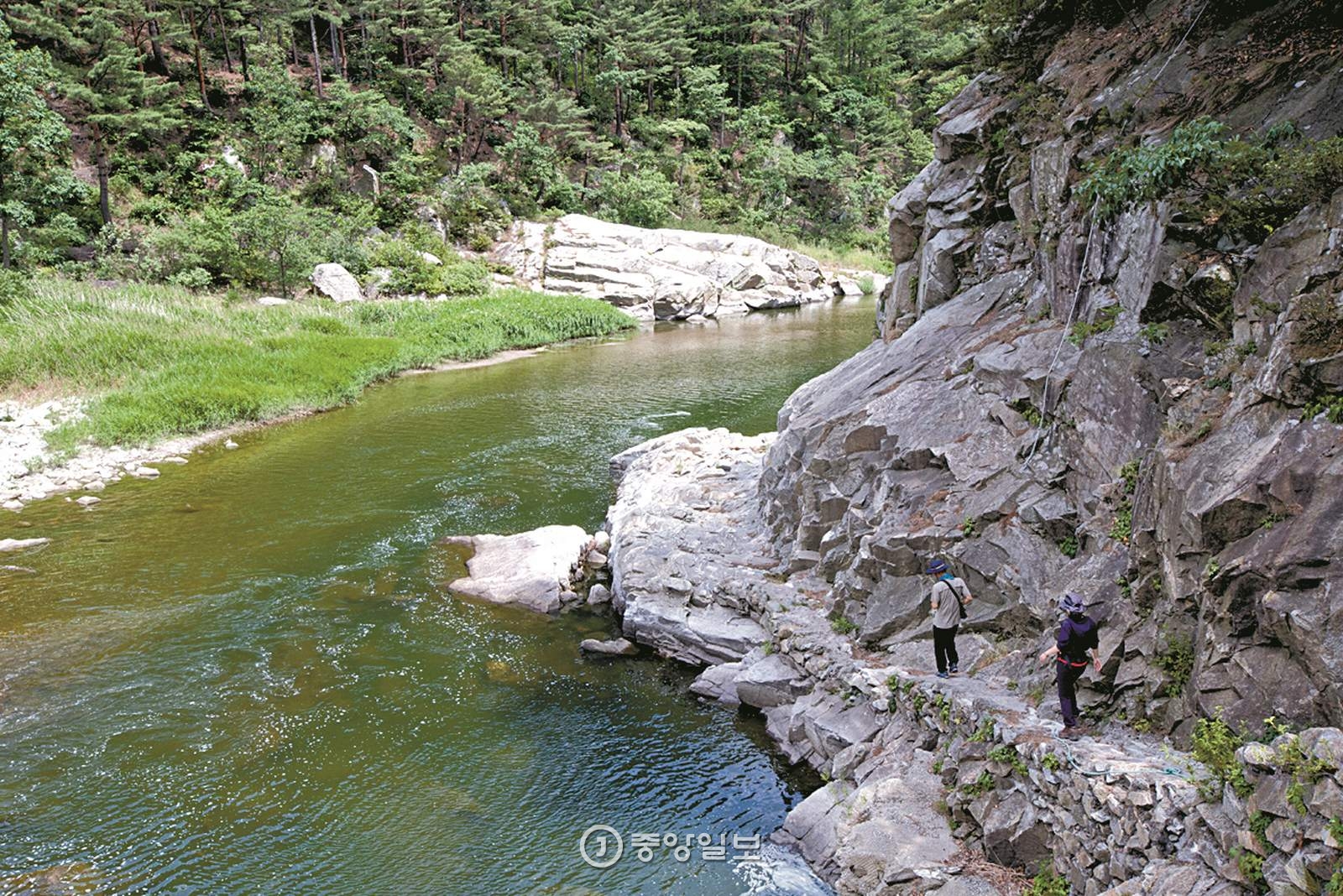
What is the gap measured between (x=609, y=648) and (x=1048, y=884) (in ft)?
29.4

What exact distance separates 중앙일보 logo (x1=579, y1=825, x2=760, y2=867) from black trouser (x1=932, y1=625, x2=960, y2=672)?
3.37 m

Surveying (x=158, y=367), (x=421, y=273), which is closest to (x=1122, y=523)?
(x=158, y=367)

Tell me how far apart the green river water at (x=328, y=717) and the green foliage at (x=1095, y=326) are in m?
7.62

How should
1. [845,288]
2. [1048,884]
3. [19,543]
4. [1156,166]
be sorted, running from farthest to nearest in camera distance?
[845,288] < [19,543] < [1156,166] < [1048,884]

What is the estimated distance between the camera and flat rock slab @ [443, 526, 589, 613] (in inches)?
703

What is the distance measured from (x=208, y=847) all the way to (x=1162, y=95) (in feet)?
56.9

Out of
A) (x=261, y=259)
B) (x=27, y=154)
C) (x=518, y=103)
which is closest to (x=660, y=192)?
(x=518, y=103)

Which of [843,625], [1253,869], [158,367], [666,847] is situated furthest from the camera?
[158,367]

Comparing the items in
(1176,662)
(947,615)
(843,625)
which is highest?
(1176,662)

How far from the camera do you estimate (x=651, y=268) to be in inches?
2375

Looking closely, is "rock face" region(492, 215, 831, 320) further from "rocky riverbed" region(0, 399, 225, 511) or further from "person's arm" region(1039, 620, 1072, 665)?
"person's arm" region(1039, 620, 1072, 665)

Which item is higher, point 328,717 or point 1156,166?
point 1156,166

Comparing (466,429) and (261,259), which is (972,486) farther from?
(261,259)

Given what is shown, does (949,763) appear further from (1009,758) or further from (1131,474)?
(1131,474)
